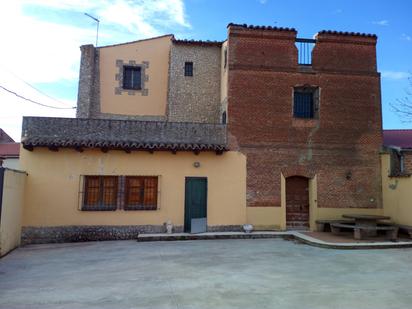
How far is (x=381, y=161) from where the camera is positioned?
14.5 m

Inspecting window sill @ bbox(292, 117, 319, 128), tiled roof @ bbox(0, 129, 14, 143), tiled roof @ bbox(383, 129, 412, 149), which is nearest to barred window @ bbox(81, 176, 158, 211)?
window sill @ bbox(292, 117, 319, 128)

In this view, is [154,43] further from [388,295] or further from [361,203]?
[388,295]

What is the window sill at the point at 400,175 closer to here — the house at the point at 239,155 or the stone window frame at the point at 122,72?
the house at the point at 239,155

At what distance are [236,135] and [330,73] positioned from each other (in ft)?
15.7

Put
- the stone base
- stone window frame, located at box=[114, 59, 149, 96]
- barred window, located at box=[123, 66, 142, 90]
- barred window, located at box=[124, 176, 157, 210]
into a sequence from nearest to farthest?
the stone base, barred window, located at box=[124, 176, 157, 210], stone window frame, located at box=[114, 59, 149, 96], barred window, located at box=[123, 66, 142, 90]

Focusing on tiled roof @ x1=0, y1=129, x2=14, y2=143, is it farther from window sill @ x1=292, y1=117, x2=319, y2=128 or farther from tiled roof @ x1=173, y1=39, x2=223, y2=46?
window sill @ x1=292, y1=117, x2=319, y2=128

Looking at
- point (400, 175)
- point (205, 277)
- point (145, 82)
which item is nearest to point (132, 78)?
point (145, 82)

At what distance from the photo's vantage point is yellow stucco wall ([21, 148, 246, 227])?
12812 mm

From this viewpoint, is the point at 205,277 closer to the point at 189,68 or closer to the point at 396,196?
the point at 396,196

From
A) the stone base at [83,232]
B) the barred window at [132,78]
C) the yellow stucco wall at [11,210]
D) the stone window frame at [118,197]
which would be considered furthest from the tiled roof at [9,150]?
the stone window frame at [118,197]

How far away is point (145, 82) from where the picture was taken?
16.7 meters

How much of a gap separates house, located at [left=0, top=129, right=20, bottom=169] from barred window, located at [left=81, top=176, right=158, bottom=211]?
9495 millimetres

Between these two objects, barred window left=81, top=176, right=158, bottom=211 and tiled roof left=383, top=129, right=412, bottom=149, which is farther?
tiled roof left=383, top=129, right=412, bottom=149

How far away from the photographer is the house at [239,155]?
12.9 meters
